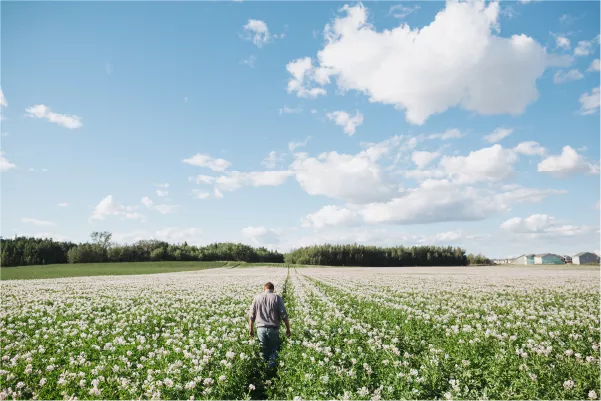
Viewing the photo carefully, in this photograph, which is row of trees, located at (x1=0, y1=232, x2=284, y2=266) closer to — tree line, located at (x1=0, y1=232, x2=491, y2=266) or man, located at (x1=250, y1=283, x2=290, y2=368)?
tree line, located at (x1=0, y1=232, x2=491, y2=266)

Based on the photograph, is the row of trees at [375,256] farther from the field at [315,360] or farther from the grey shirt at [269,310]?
the grey shirt at [269,310]

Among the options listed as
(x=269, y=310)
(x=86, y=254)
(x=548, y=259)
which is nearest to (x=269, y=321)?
(x=269, y=310)

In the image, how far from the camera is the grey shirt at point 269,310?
35.0 feet

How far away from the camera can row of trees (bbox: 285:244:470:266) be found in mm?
152500

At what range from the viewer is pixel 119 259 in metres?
136

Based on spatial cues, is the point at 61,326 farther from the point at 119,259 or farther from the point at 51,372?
the point at 119,259

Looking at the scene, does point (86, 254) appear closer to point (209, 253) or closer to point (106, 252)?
point (106, 252)

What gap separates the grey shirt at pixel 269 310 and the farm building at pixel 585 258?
9003 inches

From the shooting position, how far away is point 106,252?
137875 mm

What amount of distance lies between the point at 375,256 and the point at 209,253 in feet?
240

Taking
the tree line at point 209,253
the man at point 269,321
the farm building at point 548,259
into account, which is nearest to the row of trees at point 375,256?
the tree line at point 209,253

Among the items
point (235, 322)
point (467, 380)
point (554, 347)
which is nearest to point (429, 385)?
point (467, 380)

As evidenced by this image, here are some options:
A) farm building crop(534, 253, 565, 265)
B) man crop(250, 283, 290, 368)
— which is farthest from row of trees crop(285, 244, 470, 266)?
man crop(250, 283, 290, 368)

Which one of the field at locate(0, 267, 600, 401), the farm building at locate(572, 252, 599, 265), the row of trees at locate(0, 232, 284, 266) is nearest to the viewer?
the field at locate(0, 267, 600, 401)
